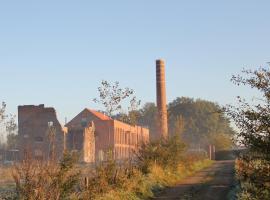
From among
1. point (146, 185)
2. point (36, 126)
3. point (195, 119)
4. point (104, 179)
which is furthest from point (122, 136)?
point (104, 179)

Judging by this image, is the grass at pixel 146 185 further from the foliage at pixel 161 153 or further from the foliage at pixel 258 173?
the foliage at pixel 258 173

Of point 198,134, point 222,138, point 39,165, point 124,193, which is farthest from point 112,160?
point 198,134

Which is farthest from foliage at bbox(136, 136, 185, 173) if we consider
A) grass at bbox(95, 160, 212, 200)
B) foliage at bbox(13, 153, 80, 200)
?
foliage at bbox(13, 153, 80, 200)

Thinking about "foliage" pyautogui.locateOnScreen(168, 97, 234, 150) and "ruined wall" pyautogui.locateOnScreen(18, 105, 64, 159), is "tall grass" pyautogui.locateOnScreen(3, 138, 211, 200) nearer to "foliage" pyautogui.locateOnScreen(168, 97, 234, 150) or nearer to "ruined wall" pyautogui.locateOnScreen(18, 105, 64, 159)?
"ruined wall" pyautogui.locateOnScreen(18, 105, 64, 159)

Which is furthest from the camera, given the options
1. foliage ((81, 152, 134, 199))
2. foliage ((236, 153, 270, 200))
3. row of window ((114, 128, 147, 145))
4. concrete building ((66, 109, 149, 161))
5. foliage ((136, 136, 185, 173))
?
row of window ((114, 128, 147, 145))

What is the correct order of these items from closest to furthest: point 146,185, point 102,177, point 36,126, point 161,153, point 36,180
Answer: point 36,180
point 102,177
point 146,185
point 161,153
point 36,126

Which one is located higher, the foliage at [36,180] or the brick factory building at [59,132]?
the brick factory building at [59,132]

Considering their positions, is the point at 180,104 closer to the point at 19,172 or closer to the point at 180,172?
the point at 180,172

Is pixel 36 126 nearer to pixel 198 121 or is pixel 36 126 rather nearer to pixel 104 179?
pixel 104 179

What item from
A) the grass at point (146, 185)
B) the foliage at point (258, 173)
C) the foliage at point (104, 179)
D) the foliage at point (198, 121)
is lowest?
the grass at point (146, 185)

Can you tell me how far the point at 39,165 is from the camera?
41.0 ft

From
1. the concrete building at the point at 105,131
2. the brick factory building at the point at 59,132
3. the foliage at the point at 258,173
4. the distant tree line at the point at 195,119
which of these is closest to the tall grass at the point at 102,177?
the foliage at the point at 258,173

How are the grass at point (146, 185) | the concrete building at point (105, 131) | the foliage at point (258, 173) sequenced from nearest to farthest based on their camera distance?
1. the foliage at point (258, 173)
2. the grass at point (146, 185)
3. the concrete building at point (105, 131)

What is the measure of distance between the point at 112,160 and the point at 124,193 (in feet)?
8.31
